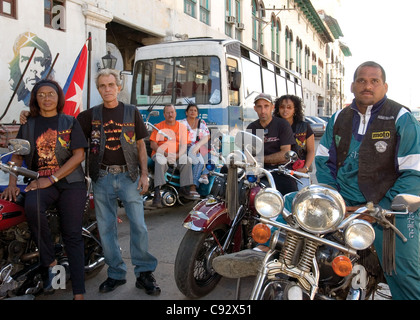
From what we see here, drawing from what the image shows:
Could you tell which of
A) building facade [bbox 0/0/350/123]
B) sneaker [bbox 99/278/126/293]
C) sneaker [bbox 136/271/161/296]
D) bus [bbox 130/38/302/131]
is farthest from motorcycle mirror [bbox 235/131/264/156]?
bus [bbox 130/38/302/131]

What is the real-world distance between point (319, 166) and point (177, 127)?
12.9 feet

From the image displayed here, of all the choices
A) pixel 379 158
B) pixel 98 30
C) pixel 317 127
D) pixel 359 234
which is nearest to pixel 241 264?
pixel 359 234

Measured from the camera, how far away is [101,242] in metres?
3.61

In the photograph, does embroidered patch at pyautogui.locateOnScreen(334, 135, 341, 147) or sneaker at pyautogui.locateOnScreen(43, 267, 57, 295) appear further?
sneaker at pyautogui.locateOnScreen(43, 267, 57, 295)

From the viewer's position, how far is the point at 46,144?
126 inches

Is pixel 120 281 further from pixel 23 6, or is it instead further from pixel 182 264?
pixel 23 6

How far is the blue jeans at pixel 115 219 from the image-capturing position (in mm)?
3543

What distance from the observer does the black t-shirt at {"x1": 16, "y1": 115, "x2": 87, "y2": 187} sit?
3205 mm

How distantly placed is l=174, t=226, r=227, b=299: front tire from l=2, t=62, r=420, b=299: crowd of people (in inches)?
14.7

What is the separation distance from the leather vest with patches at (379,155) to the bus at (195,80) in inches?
230

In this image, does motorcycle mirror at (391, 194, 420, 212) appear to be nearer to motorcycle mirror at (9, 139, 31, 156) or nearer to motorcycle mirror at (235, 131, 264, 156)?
motorcycle mirror at (235, 131, 264, 156)

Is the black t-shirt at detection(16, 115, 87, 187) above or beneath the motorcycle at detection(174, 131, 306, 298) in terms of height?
above

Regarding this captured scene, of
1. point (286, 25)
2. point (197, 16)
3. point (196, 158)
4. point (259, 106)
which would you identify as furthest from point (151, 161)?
point (286, 25)

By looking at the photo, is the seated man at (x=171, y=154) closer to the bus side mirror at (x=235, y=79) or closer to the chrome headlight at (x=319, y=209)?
the bus side mirror at (x=235, y=79)
